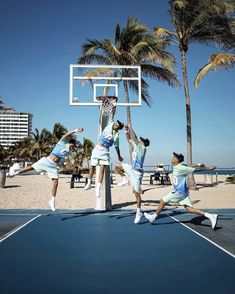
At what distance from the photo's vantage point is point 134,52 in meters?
18.6

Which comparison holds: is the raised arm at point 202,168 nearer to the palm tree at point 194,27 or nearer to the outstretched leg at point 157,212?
the outstretched leg at point 157,212

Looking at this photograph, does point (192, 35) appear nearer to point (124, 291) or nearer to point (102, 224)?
point (102, 224)

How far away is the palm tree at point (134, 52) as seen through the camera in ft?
60.8

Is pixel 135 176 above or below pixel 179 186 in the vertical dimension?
above

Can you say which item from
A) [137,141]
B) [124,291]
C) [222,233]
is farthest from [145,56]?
[124,291]

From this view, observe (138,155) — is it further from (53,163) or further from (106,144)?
(53,163)

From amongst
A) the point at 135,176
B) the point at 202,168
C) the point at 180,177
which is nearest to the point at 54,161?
the point at 135,176

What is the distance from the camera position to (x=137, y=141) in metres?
7.14

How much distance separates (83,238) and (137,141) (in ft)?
8.80

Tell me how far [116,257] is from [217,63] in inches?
578

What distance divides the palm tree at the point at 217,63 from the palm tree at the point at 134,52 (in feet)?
6.60

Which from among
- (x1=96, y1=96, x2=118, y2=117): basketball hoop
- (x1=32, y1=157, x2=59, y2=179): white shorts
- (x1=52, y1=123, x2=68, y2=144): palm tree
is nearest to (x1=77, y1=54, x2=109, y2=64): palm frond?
(x1=96, y1=96, x2=118, y2=117): basketball hoop

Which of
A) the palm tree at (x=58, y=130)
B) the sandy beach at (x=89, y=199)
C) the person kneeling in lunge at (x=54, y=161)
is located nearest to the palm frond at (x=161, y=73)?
the sandy beach at (x=89, y=199)

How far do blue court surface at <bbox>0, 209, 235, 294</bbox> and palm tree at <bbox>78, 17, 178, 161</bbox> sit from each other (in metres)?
12.6
